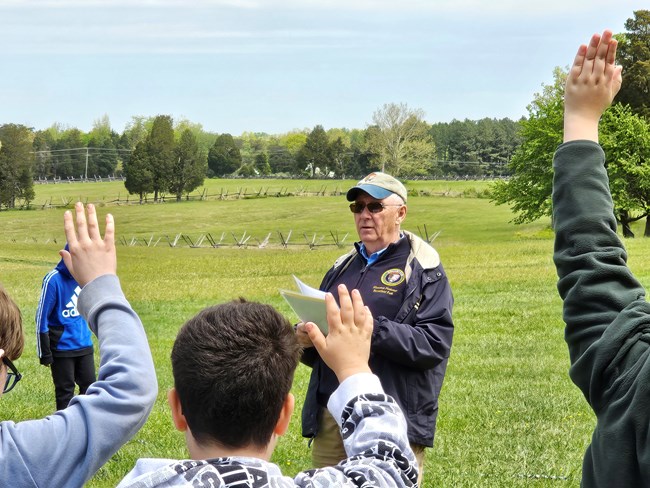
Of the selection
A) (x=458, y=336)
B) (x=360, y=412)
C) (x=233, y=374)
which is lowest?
(x=458, y=336)

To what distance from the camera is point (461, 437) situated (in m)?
8.34

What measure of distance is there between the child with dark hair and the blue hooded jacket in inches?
226

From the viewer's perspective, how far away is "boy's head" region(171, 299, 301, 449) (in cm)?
195

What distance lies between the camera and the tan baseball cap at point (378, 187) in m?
5.17

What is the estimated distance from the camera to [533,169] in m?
70.6

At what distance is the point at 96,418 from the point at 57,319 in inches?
224

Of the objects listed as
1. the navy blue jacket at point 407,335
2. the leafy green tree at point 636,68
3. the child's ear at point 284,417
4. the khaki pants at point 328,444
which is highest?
the leafy green tree at point 636,68

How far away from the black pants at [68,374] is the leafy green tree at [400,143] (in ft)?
235

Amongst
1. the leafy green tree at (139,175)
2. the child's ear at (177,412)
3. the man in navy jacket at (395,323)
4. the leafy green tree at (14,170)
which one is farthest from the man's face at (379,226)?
the leafy green tree at (139,175)

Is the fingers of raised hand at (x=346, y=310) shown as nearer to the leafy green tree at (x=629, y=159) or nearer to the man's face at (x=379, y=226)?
the man's face at (x=379, y=226)

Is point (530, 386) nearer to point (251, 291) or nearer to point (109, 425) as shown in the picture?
point (109, 425)

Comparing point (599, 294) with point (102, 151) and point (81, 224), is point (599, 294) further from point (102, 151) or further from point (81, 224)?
point (102, 151)

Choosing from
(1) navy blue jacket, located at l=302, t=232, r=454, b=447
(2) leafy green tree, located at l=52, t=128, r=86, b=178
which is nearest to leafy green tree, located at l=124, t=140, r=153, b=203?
(2) leafy green tree, located at l=52, t=128, r=86, b=178

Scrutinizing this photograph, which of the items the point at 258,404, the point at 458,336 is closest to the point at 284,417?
the point at 258,404
